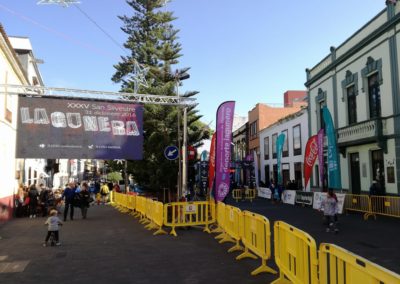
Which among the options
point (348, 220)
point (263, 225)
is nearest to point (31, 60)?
point (348, 220)

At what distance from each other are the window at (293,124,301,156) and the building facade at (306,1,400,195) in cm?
629

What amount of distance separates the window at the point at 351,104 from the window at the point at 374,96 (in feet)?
4.77

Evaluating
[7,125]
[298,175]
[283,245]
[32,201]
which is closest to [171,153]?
[7,125]

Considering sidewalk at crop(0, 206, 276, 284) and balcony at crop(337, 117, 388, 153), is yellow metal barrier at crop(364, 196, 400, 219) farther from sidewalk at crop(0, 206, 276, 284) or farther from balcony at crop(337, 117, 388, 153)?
sidewalk at crop(0, 206, 276, 284)

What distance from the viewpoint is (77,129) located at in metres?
15.7

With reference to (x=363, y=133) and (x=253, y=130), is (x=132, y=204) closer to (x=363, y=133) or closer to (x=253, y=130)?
(x=363, y=133)

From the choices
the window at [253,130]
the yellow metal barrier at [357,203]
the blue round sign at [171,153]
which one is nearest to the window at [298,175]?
the yellow metal barrier at [357,203]

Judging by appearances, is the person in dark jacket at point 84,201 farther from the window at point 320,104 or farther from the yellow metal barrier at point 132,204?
the window at point 320,104

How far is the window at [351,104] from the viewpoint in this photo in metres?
22.2

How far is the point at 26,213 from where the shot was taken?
19.9 meters

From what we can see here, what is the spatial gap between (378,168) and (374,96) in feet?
11.9

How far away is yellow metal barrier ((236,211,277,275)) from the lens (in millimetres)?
7441

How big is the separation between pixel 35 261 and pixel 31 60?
19139 mm

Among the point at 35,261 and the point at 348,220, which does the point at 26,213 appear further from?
the point at 348,220
